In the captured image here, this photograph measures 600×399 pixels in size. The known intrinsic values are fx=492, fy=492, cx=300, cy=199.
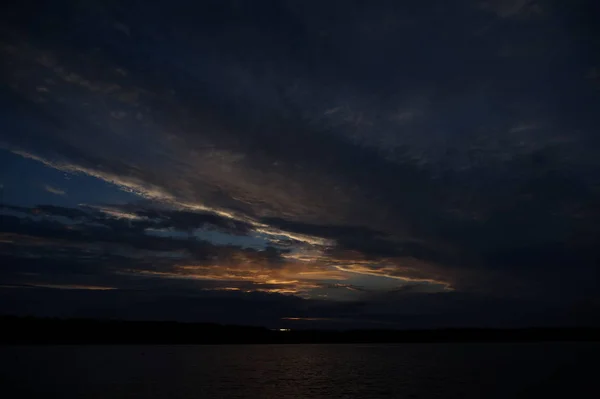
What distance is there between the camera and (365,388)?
61750mm

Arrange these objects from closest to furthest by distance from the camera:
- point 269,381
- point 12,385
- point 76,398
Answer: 1. point 76,398
2. point 12,385
3. point 269,381

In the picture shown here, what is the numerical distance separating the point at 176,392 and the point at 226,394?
630 centimetres

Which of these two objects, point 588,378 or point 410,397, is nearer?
point 410,397

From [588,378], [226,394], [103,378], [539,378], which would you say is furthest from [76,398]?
[588,378]

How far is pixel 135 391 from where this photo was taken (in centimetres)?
5747

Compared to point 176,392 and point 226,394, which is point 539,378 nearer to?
point 226,394

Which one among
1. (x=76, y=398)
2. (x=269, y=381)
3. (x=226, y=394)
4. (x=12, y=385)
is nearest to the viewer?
(x=76, y=398)

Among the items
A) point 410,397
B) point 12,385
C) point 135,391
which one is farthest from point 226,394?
point 12,385

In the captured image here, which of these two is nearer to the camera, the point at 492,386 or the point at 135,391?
the point at 135,391

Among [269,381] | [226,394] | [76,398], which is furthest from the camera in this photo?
[269,381]

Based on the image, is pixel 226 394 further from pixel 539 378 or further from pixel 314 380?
pixel 539 378

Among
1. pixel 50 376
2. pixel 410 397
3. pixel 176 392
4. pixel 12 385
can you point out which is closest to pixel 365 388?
pixel 410 397

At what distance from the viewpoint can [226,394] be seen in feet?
181

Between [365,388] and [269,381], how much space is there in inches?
659
